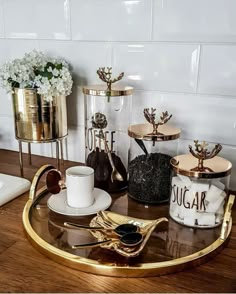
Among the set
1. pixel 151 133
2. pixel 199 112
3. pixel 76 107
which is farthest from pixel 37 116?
pixel 199 112

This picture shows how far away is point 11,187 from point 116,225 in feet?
1.05

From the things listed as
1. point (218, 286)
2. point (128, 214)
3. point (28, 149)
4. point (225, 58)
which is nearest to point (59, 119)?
point (28, 149)

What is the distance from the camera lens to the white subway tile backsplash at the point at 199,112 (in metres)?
0.84

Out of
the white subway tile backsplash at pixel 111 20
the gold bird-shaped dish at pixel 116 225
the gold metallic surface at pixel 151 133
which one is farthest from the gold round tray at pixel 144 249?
the white subway tile backsplash at pixel 111 20

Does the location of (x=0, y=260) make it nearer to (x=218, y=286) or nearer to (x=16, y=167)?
(x=218, y=286)

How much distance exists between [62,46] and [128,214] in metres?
0.53

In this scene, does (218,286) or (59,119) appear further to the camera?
(59,119)

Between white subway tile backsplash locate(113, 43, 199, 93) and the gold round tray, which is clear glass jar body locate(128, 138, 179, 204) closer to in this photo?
the gold round tray

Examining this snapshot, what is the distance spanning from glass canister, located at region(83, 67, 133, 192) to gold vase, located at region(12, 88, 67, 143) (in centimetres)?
8

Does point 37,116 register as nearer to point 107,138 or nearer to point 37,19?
point 107,138

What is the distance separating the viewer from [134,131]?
77 centimetres

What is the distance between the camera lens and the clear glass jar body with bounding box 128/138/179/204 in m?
0.76

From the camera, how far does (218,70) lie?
0.82m

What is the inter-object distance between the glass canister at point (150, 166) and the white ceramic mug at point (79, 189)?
4.4 inches
